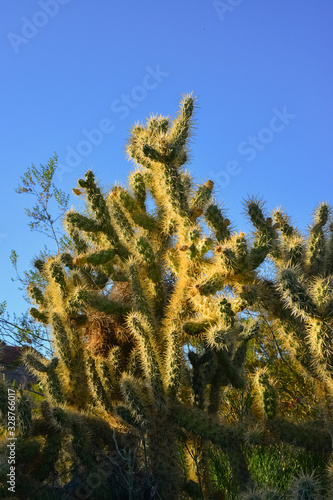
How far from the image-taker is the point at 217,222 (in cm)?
492

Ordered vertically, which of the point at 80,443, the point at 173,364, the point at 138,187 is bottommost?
the point at 80,443

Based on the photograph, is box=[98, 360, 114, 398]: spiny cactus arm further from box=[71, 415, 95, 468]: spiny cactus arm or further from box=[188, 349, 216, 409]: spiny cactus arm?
box=[188, 349, 216, 409]: spiny cactus arm

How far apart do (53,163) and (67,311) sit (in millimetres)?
6756

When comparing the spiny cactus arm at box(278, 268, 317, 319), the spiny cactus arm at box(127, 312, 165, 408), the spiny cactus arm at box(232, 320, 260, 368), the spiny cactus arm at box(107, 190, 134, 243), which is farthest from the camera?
the spiny cactus arm at box(107, 190, 134, 243)

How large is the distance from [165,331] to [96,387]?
798 millimetres

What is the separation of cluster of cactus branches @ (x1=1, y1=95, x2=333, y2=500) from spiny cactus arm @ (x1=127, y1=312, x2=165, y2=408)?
12mm

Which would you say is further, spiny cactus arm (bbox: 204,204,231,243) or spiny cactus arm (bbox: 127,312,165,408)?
spiny cactus arm (bbox: 204,204,231,243)

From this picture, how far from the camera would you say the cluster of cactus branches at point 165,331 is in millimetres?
4117

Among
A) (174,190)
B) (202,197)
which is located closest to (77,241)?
(174,190)

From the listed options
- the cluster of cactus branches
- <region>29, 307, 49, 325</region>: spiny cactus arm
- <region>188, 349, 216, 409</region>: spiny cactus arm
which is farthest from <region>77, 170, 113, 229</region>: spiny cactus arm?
<region>188, 349, 216, 409</region>: spiny cactus arm

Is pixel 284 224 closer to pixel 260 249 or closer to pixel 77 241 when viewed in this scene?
pixel 260 249

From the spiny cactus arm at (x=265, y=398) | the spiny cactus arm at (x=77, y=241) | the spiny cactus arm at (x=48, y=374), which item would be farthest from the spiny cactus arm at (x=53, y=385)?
the spiny cactus arm at (x=265, y=398)

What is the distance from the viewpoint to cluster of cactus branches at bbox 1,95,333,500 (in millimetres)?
4117

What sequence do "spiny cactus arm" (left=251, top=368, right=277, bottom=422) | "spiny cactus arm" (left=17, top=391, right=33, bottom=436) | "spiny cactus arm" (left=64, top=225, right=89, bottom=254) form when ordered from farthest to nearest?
"spiny cactus arm" (left=64, top=225, right=89, bottom=254), "spiny cactus arm" (left=251, top=368, right=277, bottom=422), "spiny cactus arm" (left=17, top=391, right=33, bottom=436)
